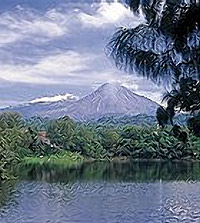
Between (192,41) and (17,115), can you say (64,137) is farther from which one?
(192,41)

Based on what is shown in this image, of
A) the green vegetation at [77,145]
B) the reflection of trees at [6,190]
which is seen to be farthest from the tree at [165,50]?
the green vegetation at [77,145]

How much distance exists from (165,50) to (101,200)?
49.1 feet

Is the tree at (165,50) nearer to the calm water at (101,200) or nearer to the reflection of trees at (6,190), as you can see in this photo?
the calm water at (101,200)

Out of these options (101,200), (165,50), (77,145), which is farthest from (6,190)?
(77,145)

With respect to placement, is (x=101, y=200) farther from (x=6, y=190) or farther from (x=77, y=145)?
(x=77, y=145)

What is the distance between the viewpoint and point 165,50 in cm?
285

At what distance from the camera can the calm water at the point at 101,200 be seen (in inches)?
559

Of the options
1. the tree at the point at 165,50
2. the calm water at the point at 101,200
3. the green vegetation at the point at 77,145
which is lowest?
the calm water at the point at 101,200

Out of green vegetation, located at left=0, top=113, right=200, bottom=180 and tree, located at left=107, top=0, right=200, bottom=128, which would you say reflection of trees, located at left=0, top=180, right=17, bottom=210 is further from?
tree, located at left=107, top=0, right=200, bottom=128

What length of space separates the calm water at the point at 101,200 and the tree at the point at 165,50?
1070 centimetres

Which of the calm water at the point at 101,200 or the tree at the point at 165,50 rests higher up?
the tree at the point at 165,50

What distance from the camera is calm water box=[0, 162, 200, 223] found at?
559 inches

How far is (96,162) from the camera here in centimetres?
3891

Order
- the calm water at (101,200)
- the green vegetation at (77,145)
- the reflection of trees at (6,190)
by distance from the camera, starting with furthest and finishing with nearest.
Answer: the green vegetation at (77,145) → the reflection of trees at (6,190) → the calm water at (101,200)
